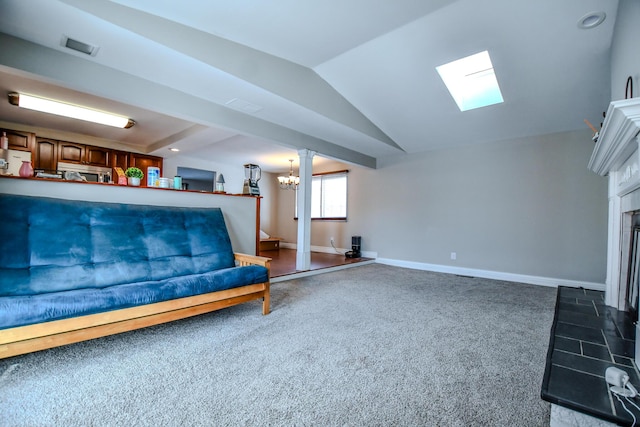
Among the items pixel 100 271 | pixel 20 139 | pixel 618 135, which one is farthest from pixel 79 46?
pixel 618 135

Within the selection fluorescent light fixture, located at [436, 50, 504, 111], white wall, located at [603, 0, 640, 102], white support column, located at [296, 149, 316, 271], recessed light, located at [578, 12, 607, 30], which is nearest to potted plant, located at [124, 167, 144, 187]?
white support column, located at [296, 149, 316, 271]

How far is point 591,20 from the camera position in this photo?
2.41 metres

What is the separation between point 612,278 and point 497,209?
2103mm

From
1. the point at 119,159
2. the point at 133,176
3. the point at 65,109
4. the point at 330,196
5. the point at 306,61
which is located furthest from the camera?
the point at 330,196

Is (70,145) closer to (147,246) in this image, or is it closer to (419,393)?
(147,246)

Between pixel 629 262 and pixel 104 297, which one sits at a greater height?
pixel 629 262

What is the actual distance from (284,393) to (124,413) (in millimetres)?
775

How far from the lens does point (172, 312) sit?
218 cm

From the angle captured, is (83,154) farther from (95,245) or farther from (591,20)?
(591,20)

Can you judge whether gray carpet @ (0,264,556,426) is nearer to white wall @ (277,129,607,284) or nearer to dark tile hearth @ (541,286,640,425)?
dark tile hearth @ (541,286,640,425)

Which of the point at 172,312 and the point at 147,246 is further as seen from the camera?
the point at 147,246

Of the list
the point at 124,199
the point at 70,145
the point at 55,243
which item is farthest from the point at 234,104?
the point at 70,145

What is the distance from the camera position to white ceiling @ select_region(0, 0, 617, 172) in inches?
86.3

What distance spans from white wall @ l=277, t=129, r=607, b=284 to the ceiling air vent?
502cm
